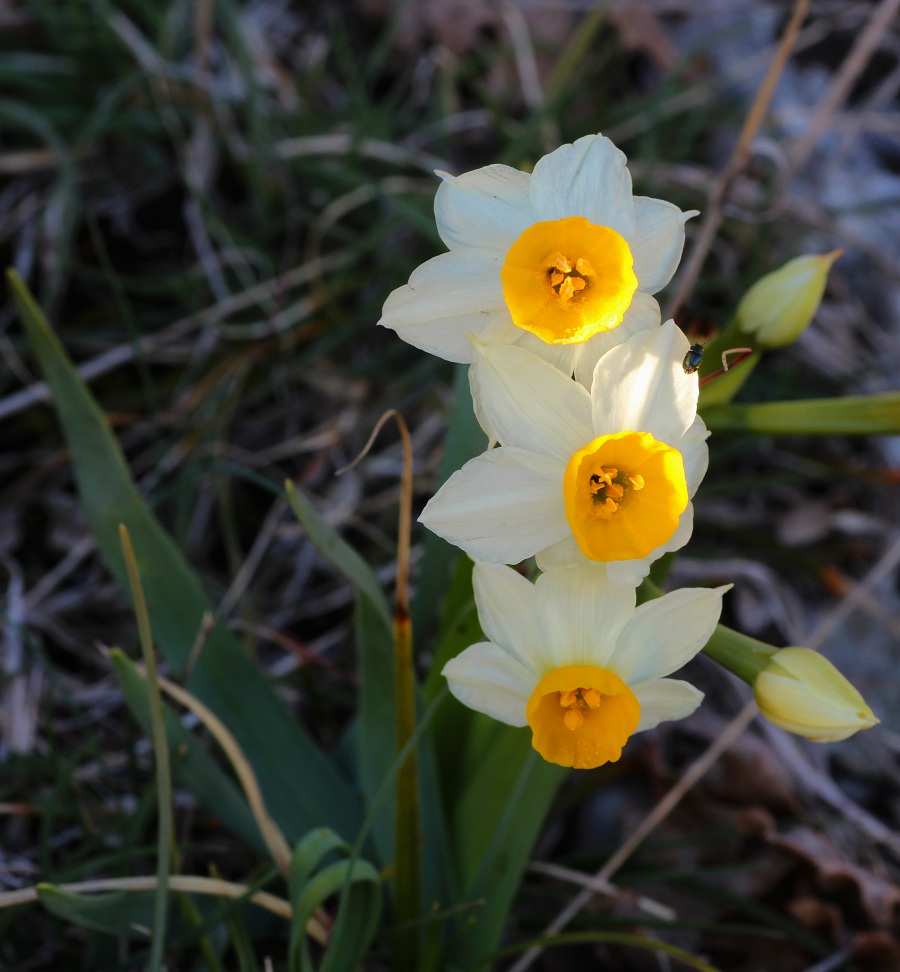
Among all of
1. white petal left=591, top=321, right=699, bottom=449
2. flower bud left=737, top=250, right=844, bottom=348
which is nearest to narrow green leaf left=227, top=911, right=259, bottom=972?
white petal left=591, top=321, right=699, bottom=449

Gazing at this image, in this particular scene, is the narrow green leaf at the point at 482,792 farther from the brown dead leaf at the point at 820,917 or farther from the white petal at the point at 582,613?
the brown dead leaf at the point at 820,917

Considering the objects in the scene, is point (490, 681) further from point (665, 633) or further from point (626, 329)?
point (626, 329)

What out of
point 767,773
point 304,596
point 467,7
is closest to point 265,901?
point 304,596

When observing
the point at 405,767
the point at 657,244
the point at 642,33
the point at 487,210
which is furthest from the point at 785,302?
the point at 642,33

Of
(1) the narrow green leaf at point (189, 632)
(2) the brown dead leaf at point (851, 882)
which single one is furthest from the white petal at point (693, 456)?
(2) the brown dead leaf at point (851, 882)

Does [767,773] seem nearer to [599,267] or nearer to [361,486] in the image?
[361,486]
